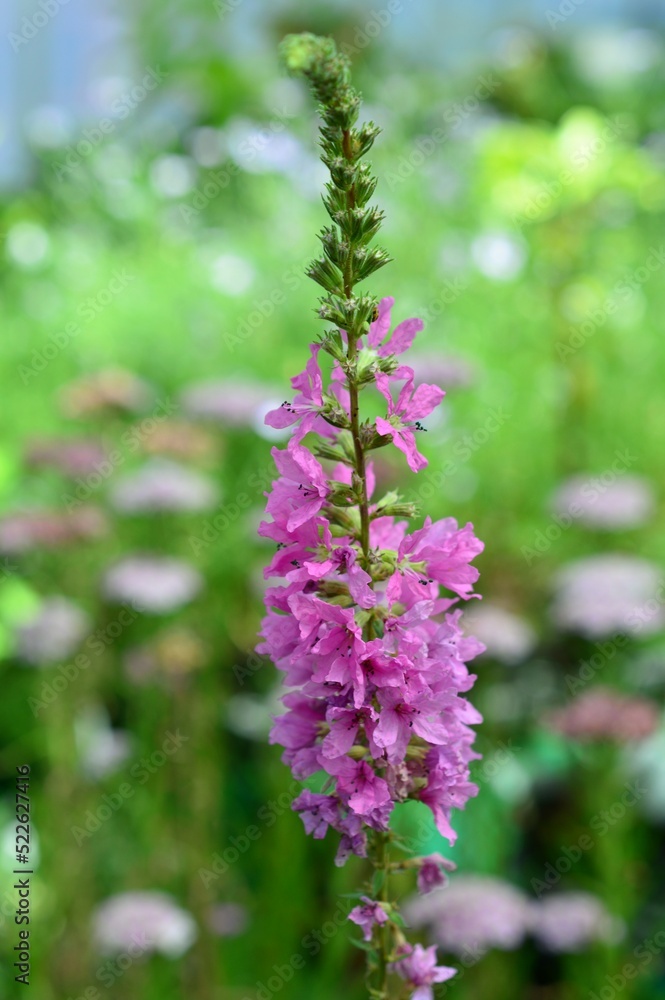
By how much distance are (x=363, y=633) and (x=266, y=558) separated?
2.50 m

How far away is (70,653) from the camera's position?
2.99m

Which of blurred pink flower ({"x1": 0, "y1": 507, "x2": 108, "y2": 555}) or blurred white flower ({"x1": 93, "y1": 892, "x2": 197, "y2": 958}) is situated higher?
blurred pink flower ({"x1": 0, "y1": 507, "x2": 108, "y2": 555})

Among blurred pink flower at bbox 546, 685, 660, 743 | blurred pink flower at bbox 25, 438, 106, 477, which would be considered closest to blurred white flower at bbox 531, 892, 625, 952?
blurred pink flower at bbox 546, 685, 660, 743

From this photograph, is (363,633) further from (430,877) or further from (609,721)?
(609,721)

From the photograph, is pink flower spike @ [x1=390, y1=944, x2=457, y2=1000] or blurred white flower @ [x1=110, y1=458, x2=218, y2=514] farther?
blurred white flower @ [x1=110, y1=458, x2=218, y2=514]

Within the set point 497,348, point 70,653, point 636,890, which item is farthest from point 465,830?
point 497,348

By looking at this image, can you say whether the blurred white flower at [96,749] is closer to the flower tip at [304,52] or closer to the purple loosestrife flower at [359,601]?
the purple loosestrife flower at [359,601]

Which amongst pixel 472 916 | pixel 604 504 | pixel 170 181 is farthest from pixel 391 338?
pixel 170 181

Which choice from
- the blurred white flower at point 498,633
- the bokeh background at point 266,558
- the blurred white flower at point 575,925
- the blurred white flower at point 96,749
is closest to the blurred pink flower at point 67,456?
the bokeh background at point 266,558

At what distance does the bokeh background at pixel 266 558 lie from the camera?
2.53m

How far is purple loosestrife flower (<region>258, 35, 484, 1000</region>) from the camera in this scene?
810 mm

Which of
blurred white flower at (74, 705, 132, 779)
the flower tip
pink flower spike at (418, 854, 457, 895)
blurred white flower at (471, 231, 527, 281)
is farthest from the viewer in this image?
blurred white flower at (471, 231, 527, 281)

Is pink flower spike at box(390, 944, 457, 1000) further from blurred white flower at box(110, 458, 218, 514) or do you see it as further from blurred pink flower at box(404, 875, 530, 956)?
blurred white flower at box(110, 458, 218, 514)

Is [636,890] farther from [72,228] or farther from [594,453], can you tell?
[72,228]
